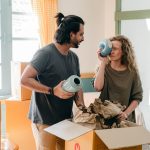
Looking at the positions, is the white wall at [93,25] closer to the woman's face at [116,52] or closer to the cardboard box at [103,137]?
the woman's face at [116,52]

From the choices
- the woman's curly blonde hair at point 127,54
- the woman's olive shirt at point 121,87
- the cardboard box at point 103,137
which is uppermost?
the woman's curly blonde hair at point 127,54

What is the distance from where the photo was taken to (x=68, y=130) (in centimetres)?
157

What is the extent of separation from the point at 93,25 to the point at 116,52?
2.07 m

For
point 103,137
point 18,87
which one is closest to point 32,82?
point 103,137

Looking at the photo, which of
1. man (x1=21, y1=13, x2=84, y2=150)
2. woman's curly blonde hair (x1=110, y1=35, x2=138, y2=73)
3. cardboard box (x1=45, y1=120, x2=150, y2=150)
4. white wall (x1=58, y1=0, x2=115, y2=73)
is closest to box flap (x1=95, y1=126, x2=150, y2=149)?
cardboard box (x1=45, y1=120, x2=150, y2=150)

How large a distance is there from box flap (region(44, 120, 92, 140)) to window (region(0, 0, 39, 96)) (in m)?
2.08

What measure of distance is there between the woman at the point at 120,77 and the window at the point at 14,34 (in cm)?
169

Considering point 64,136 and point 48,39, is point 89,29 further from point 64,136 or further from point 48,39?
point 64,136

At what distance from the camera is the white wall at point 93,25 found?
4020 millimetres

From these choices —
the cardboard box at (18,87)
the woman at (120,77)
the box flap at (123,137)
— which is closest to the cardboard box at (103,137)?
the box flap at (123,137)

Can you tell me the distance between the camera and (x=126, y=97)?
81.7 inches

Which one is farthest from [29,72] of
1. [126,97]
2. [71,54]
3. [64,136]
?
[126,97]

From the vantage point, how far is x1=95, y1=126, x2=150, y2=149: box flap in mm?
1419

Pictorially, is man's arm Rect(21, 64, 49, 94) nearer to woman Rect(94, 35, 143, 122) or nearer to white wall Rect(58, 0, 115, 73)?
woman Rect(94, 35, 143, 122)
